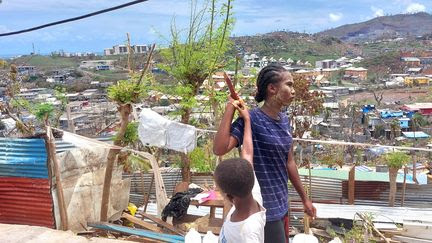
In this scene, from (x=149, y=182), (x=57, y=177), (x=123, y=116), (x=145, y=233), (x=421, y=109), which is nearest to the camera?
(x=145, y=233)

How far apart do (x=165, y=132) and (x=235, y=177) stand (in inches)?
128

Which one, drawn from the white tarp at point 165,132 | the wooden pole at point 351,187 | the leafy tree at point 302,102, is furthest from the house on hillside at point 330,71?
the white tarp at point 165,132

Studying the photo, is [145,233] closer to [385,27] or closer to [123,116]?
[123,116]

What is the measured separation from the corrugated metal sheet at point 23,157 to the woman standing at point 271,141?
120 inches

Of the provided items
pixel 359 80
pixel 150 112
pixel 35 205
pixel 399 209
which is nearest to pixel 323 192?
pixel 399 209

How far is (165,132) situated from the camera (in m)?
4.89

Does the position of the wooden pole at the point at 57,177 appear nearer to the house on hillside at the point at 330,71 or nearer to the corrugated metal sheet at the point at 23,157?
the corrugated metal sheet at the point at 23,157

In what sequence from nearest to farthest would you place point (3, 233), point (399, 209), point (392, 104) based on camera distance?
1. point (3, 233)
2. point (399, 209)
3. point (392, 104)

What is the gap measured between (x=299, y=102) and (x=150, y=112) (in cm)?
767

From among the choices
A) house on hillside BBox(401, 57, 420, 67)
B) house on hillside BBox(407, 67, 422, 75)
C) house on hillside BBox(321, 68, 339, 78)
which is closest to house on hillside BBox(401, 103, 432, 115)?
house on hillside BBox(321, 68, 339, 78)

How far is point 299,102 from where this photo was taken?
12016 mm

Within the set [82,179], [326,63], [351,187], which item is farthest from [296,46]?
[82,179]

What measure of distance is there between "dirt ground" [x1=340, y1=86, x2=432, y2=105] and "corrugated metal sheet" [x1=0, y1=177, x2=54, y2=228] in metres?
57.7

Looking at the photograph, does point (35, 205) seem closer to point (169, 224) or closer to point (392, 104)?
point (169, 224)
